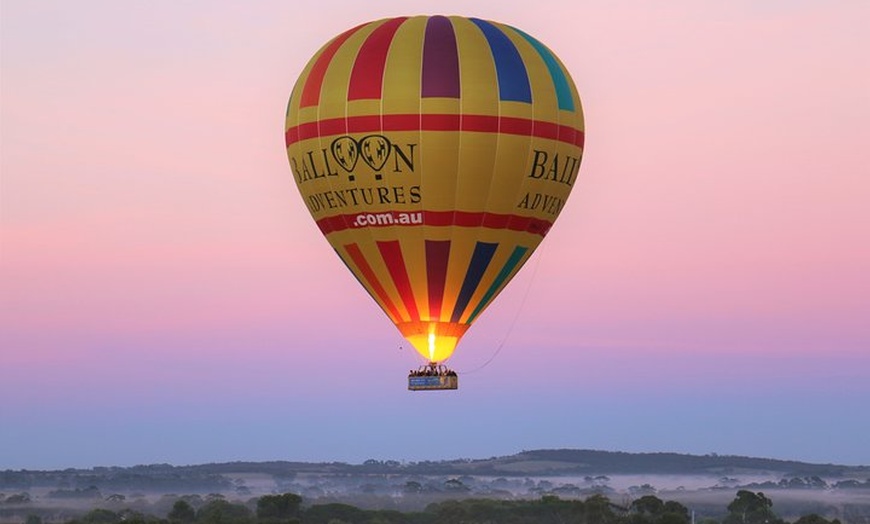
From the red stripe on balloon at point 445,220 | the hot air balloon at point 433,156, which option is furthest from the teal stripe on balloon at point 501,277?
the red stripe on balloon at point 445,220

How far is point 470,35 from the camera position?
182 ft

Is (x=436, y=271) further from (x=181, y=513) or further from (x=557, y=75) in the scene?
(x=181, y=513)

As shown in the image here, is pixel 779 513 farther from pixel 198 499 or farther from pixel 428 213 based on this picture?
pixel 428 213

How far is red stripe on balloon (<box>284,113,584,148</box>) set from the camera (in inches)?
2133

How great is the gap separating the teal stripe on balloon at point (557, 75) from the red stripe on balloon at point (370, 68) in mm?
4150

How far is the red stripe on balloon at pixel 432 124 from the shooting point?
178ft

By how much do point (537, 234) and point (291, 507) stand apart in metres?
73.1

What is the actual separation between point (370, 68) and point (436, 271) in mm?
5988

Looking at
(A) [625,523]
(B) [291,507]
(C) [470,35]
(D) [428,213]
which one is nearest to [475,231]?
(D) [428,213]

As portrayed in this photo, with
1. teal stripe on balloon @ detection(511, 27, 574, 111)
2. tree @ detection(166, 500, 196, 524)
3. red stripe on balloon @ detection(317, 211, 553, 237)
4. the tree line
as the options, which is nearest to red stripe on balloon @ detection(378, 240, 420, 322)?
red stripe on balloon @ detection(317, 211, 553, 237)

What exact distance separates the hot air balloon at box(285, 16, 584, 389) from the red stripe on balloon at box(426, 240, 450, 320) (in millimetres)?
28

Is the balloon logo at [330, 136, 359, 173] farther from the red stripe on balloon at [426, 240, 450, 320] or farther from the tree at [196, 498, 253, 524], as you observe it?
the tree at [196, 498, 253, 524]

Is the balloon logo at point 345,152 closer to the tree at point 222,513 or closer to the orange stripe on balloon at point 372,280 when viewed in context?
the orange stripe on balloon at point 372,280

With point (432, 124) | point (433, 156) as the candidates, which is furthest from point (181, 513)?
point (432, 124)
